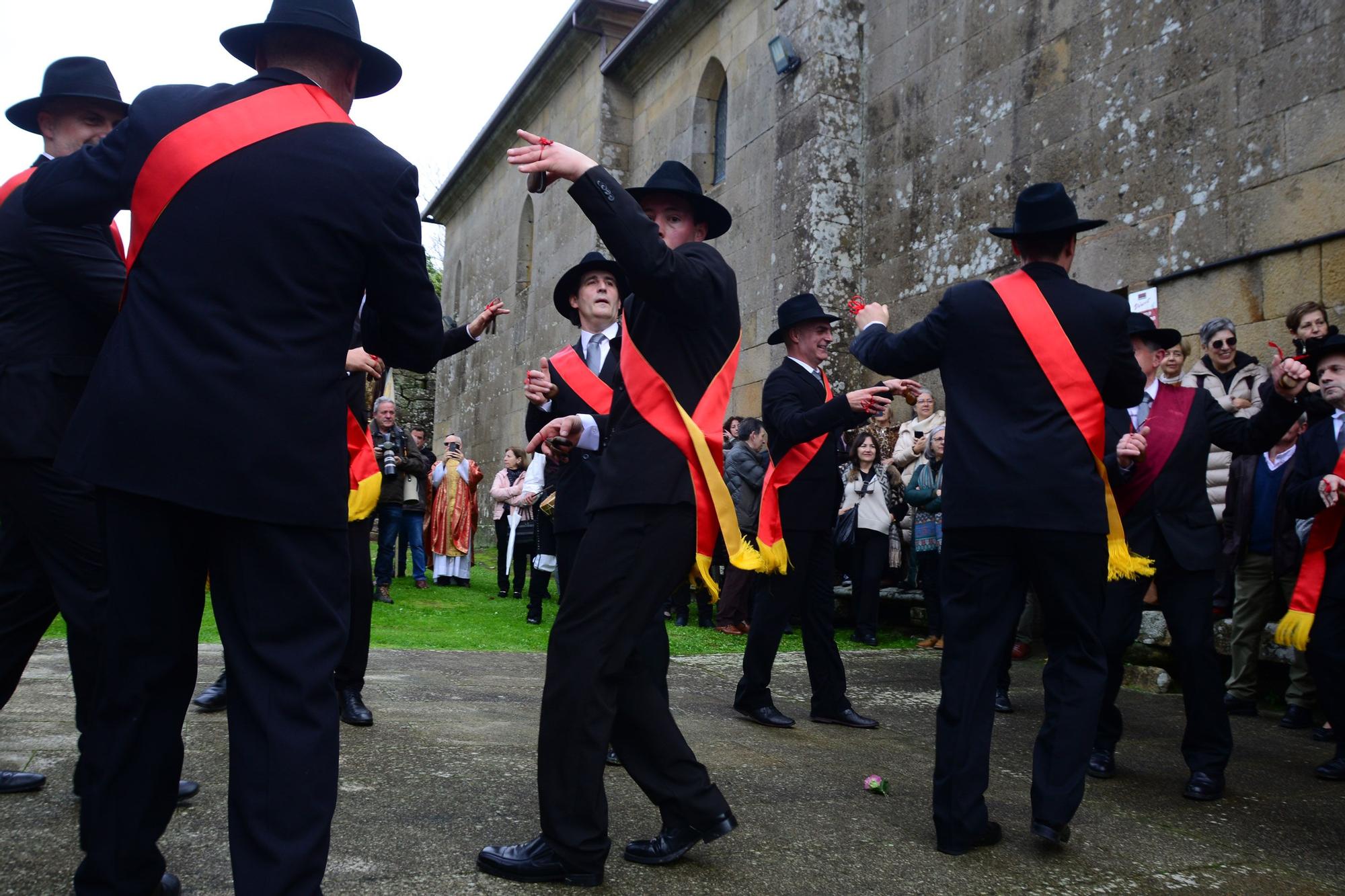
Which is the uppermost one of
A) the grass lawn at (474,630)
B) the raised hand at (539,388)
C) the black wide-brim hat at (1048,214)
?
the black wide-brim hat at (1048,214)

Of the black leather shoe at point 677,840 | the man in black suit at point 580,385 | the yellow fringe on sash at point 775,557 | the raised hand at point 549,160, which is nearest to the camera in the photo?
the raised hand at point 549,160

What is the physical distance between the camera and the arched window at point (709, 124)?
50.5 feet

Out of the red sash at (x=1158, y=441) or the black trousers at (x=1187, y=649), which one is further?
the red sash at (x=1158, y=441)

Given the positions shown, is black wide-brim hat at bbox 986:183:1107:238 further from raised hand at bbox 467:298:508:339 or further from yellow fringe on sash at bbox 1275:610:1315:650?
yellow fringe on sash at bbox 1275:610:1315:650

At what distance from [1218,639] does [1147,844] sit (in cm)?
364

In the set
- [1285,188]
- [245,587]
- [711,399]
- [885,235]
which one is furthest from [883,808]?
[885,235]

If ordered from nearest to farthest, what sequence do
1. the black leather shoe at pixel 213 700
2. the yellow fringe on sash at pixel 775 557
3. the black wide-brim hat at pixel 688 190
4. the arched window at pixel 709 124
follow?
the black wide-brim hat at pixel 688 190 < the black leather shoe at pixel 213 700 < the yellow fringe on sash at pixel 775 557 < the arched window at pixel 709 124

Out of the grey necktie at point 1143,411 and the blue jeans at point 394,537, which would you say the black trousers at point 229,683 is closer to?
→ the grey necktie at point 1143,411

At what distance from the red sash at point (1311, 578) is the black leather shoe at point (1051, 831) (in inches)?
69.2

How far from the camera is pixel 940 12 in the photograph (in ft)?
34.6

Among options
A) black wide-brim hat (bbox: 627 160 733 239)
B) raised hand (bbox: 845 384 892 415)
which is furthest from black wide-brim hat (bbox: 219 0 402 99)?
raised hand (bbox: 845 384 892 415)

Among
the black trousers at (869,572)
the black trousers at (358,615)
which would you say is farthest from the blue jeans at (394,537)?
the black trousers at (358,615)

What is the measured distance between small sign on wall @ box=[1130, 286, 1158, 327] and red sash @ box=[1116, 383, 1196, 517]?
3.40 metres

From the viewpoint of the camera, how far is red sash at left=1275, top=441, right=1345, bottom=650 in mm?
4613
